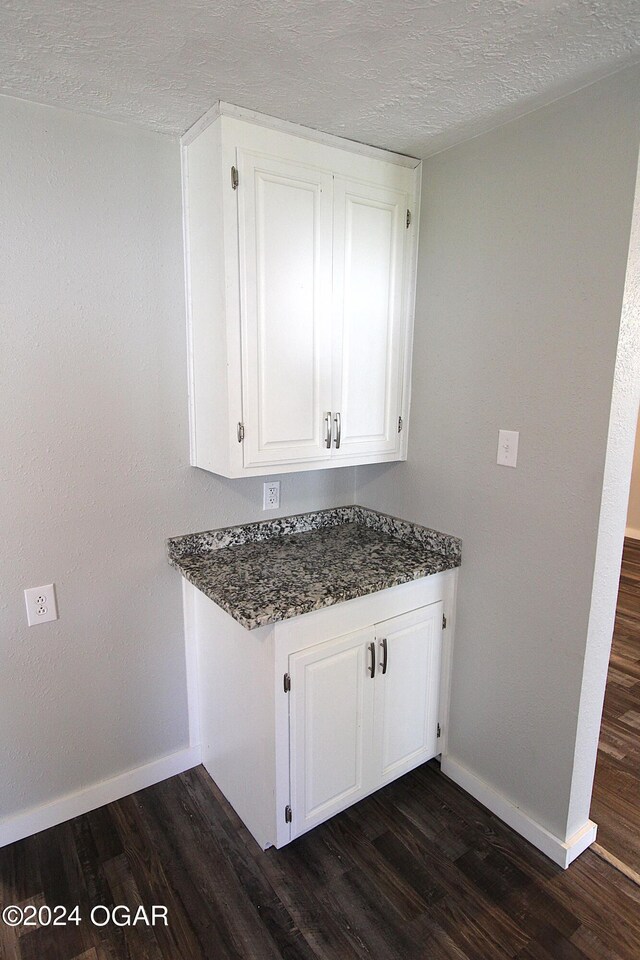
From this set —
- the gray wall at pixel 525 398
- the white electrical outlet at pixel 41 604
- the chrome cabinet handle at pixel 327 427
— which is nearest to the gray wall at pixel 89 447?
the white electrical outlet at pixel 41 604

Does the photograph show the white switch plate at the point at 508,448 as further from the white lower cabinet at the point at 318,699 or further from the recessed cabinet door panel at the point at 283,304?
the recessed cabinet door panel at the point at 283,304

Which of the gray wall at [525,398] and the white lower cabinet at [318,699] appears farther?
the white lower cabinet at [318,699]

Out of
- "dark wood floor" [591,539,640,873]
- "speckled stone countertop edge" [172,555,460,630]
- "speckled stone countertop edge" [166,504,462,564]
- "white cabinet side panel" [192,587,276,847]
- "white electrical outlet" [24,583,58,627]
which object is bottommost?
"dark wood floor" [591,539,640,873]

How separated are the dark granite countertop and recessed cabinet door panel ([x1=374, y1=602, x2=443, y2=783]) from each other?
7.4 inches

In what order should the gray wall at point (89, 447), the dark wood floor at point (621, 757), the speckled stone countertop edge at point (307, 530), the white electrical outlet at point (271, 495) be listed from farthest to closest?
1. the white electrical outlet at point (271, 495)
2. the speckled stone countertop edge at point (307, 530)
3. the dark wood floor at point (621, 757)
4. the gray wall at point (89, 447)

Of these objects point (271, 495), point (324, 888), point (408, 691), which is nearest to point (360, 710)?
point (408, 691)

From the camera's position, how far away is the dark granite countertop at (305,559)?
1639mm

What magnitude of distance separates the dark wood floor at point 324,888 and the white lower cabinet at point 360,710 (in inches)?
6.3

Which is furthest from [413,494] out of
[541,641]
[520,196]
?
[520,196]

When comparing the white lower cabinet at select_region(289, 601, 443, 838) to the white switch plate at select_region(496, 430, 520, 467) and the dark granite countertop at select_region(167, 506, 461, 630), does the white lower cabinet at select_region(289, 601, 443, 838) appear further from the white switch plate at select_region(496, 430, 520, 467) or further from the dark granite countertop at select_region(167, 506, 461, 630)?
the white switch plate at select_region(496, 430, 520, 467)

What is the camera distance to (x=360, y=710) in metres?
1.81

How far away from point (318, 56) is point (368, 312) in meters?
0.79

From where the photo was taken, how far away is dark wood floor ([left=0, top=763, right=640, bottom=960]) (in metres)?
1.47

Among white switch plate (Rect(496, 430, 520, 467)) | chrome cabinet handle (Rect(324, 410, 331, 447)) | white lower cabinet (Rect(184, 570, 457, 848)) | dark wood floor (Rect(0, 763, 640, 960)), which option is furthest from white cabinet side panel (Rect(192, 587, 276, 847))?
white switch plate (Rect(496, 430, 520, 467))
